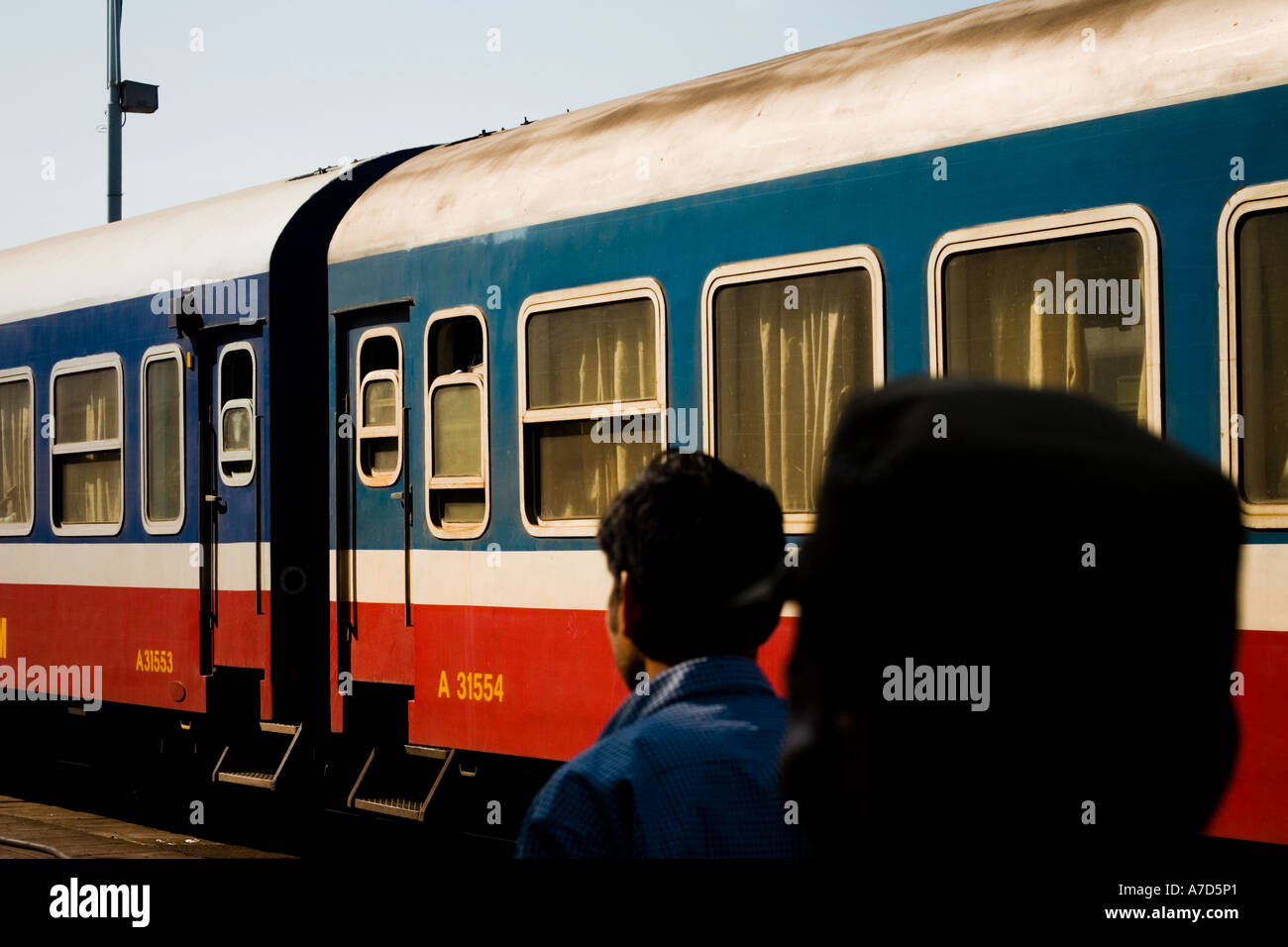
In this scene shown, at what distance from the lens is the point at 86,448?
404 inches

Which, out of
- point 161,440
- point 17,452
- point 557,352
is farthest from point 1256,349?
point 17,452

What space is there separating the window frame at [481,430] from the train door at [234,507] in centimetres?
147

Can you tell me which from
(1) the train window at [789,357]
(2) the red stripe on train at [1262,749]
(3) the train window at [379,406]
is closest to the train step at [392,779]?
(3) the train window at [379,406]

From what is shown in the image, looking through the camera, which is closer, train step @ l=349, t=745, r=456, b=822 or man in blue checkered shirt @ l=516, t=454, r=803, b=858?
man in blue checkered shirt @ l=516, t=454, r=803, b=858

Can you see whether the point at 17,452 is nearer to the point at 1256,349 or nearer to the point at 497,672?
the point at 497,672

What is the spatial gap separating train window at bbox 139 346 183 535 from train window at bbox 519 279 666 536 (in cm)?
315

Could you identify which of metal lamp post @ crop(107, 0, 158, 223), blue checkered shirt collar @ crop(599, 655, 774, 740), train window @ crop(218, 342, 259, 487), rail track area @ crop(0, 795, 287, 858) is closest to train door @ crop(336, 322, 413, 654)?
train window @ crop(218, 342, 259, 487)

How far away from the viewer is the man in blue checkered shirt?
1.61 metres

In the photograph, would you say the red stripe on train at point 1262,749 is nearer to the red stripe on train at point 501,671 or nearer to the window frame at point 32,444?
the red stripe on train at point 501,671

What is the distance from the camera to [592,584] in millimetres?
6648

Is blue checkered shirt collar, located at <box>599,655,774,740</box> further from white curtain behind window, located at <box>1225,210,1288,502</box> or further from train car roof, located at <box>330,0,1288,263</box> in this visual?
train car roof, located at <box>330,0,1288,263</box>

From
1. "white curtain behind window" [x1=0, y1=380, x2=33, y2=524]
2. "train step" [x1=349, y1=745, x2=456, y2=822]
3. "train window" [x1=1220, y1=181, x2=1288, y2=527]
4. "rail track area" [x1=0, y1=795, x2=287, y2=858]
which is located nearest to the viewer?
"train window" [x1=1220, y1=181, x2=1288, y2=527]

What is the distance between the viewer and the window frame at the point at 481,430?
23.8 ft
